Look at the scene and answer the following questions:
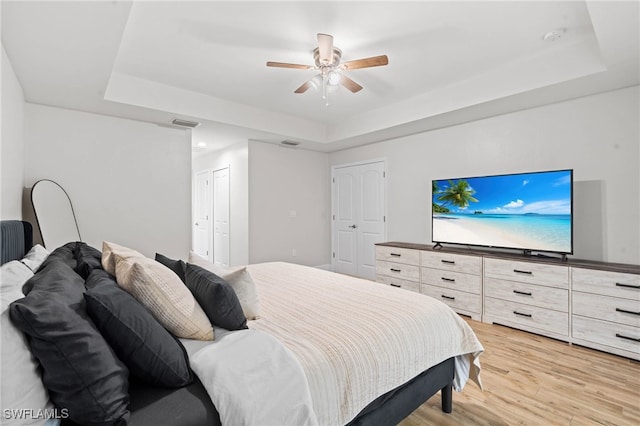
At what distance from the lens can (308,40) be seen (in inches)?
106

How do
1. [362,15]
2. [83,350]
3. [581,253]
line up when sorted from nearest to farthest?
[83,350] → [362,15] → [581,253]

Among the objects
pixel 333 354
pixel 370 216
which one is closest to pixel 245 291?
pixel 333 354

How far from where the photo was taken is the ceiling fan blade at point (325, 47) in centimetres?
234

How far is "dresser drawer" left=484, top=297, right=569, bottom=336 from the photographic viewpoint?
2.92 m

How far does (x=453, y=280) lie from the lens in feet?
12.1

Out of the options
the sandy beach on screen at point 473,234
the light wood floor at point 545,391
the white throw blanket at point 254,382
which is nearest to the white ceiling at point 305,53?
the sandy beach on screen at point 473,234

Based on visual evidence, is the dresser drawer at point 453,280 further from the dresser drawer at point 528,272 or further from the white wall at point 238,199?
the white wall at point 238,199

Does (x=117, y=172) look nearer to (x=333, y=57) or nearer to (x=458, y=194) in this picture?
(x=333, y=57)

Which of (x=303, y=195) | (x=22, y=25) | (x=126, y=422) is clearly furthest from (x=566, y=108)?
(x=22, y=25)

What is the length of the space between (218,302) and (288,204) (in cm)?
431

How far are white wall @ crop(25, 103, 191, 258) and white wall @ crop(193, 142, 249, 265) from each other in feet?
3.44

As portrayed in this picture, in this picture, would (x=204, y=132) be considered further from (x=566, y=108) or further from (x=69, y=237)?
(x=566, y=108)

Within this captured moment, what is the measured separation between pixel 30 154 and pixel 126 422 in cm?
372

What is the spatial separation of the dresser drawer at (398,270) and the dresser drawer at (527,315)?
2.91ft
